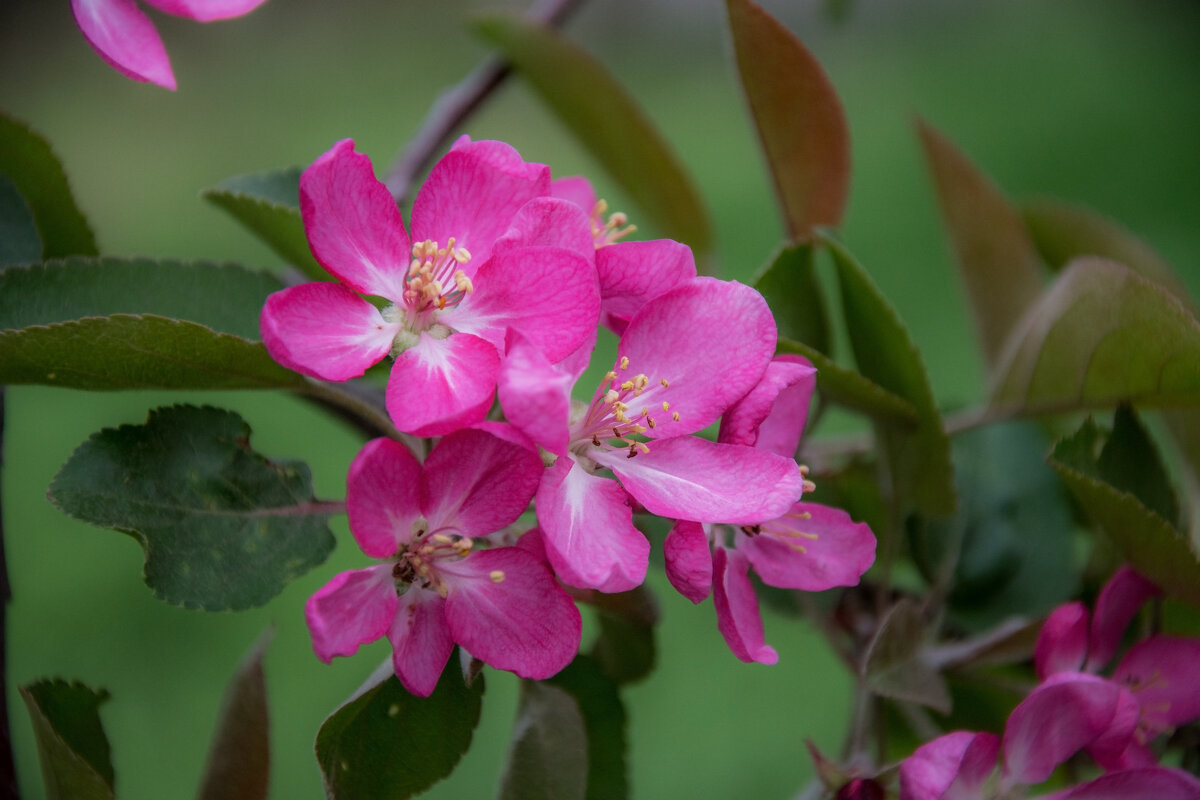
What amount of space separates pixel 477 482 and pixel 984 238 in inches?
20.7

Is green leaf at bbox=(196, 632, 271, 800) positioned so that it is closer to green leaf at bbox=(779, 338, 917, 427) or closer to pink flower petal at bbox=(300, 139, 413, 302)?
pink flower petal at bbox=(300, 139, 413, 302)

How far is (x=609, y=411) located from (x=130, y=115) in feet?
8.34

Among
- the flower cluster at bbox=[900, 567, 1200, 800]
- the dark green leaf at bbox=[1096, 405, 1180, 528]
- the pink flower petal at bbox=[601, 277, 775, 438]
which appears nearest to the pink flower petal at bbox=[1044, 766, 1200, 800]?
the flower cluster at bbox=[900, 567, 1200, 800]

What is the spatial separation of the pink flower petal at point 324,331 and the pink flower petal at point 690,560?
0.13 m

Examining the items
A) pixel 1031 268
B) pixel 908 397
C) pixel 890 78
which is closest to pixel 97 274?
pixel 908 397

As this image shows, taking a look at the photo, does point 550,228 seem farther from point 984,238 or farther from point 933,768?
point 984,238

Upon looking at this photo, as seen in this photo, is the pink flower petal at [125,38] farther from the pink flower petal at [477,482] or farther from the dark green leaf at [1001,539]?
the dark green leaf at [1001,539]

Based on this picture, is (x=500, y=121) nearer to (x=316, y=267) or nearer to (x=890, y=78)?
(x=890, y=78)

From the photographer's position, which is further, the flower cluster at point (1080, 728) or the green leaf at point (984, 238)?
the green leaf at point (984, 238)

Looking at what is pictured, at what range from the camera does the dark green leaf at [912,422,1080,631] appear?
649mm

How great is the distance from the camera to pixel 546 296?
0.39 m

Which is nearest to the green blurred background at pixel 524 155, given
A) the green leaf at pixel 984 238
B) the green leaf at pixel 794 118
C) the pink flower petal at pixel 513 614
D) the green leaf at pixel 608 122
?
the green leaf at pixel 608 122

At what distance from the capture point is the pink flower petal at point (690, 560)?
1.20 feet

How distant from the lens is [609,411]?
44cm
